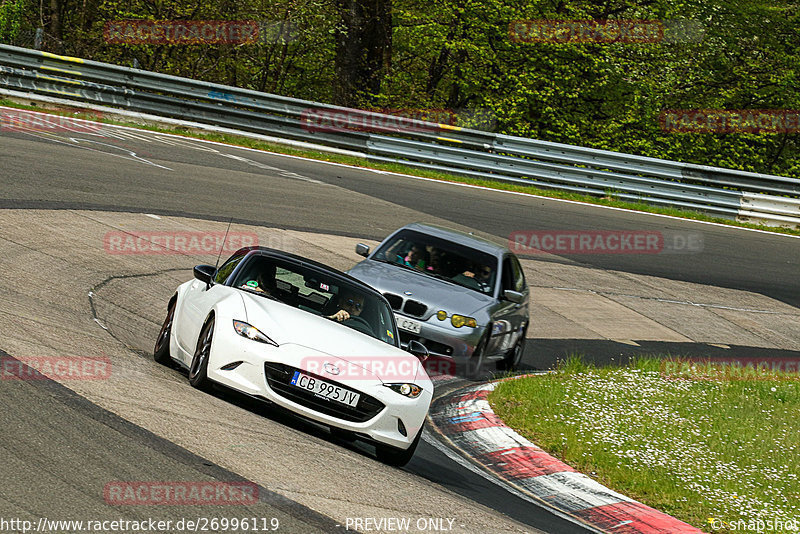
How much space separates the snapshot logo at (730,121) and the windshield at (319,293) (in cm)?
2419

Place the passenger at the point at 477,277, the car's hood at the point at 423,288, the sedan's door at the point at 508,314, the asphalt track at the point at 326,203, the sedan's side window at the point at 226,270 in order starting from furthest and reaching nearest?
the asphalt track at the point at 326,203, the passenger at the point at 477,277, the sedan's door at the point at 508,314, the car's hood at the point at 423,288, the sedan's side window at the point at 226,270

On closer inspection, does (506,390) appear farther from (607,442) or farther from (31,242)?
(31,242)

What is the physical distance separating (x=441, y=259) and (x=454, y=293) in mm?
864

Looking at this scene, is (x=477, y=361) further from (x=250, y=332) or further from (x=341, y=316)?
(x=250, y=332)

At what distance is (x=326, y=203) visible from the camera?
18.9 meters

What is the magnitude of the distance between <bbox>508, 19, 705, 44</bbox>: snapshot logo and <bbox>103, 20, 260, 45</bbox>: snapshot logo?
795 cm

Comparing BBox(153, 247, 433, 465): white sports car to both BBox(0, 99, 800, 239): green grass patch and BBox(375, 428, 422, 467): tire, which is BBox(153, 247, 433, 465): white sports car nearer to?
BBox(375, 428, 422, 467): tire

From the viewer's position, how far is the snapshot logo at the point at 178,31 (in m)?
29.6

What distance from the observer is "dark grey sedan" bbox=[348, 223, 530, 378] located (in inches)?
437

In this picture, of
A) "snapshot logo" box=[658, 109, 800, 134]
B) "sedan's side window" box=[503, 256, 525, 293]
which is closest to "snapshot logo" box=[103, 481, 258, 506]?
"sedan's side window" box=[503, 256, 525, 293]

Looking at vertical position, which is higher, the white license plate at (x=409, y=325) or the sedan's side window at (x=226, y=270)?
the sedan's side window at (x=226, y=270)

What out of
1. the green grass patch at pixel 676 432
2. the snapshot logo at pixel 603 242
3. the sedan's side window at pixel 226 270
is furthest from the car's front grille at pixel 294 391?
the snapshot logo at pixel 603 242

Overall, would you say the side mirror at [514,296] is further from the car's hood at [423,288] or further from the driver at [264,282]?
the driver at [264,282]

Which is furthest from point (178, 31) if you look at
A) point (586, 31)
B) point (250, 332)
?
point (250, 332)
